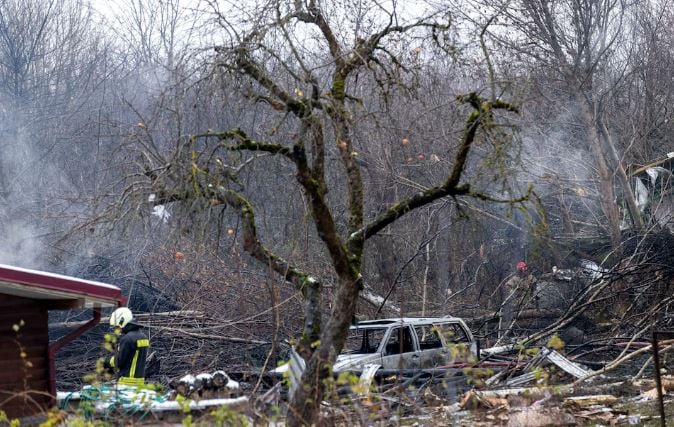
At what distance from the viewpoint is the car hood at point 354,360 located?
564 inches

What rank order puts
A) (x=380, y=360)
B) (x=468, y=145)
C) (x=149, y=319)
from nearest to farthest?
(x=468, y=145) < (x=380, y=360) < (x=149, y=319)

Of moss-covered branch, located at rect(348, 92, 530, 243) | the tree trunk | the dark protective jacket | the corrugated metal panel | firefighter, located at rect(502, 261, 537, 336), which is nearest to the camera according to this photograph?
the tree trunk

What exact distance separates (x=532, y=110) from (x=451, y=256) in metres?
4.31

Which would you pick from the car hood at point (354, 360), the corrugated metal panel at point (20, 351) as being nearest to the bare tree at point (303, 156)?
the corrugated metal panel at point (20, 351)

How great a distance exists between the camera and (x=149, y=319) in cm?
1769

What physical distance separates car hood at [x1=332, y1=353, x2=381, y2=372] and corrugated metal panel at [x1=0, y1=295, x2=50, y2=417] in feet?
16.5

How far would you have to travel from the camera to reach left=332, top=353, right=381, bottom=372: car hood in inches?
564

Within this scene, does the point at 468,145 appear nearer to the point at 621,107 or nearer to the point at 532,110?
the point at 532,110

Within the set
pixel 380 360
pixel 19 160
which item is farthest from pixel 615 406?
pixel 19 160

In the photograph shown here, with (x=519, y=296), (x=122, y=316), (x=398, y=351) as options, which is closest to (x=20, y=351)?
(x=122, y=316)

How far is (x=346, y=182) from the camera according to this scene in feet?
62.4

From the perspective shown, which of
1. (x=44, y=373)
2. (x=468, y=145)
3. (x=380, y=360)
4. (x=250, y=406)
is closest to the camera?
(x=250, y=406)

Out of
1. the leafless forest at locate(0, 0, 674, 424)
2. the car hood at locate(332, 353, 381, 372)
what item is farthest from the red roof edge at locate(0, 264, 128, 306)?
the car hood at locate(332, 353, 381, 372)

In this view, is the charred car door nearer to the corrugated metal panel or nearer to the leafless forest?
the leafless forest
